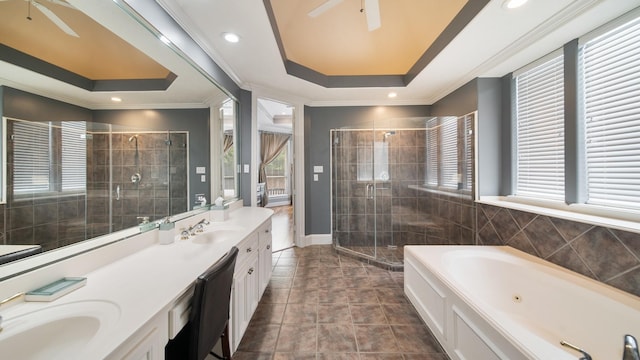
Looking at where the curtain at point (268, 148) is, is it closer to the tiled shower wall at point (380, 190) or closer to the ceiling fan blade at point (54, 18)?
the tiled shower wall at point (380, 190)

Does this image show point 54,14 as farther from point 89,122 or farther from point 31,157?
point 31,157

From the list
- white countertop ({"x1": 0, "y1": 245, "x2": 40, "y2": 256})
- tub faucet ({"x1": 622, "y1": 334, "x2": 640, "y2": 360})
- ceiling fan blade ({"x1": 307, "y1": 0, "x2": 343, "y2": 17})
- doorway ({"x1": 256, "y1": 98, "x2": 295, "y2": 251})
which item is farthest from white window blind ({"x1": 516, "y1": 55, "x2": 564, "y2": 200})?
doorway ({"x1": 256, "y1": 98, "x2": 295, "y2": 251})

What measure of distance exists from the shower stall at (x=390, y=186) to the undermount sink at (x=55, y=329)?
2695mm

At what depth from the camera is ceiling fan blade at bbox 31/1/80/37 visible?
90cm

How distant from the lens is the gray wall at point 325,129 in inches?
141

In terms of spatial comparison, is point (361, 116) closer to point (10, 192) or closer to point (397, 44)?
point (397, 44)

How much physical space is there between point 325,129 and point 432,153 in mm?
1654

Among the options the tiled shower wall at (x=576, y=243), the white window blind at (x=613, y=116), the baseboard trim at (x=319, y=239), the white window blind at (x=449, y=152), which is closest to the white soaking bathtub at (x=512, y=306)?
the tiled shower wall at (x=576, y=243)

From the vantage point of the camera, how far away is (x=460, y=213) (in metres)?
2.73

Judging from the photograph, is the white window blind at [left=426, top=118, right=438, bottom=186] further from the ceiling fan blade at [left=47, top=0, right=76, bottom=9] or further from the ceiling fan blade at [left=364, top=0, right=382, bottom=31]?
the ceiling fan blade at [left=47, top=0, right=76, bottom=9]

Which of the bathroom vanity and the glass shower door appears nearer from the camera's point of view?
the bathroom vanity

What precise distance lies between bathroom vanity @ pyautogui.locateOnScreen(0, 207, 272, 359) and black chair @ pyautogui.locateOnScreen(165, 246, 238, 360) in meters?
0.06

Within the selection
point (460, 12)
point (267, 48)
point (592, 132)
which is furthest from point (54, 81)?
point (592, 132)

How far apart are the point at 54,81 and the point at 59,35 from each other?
0.22 metres
